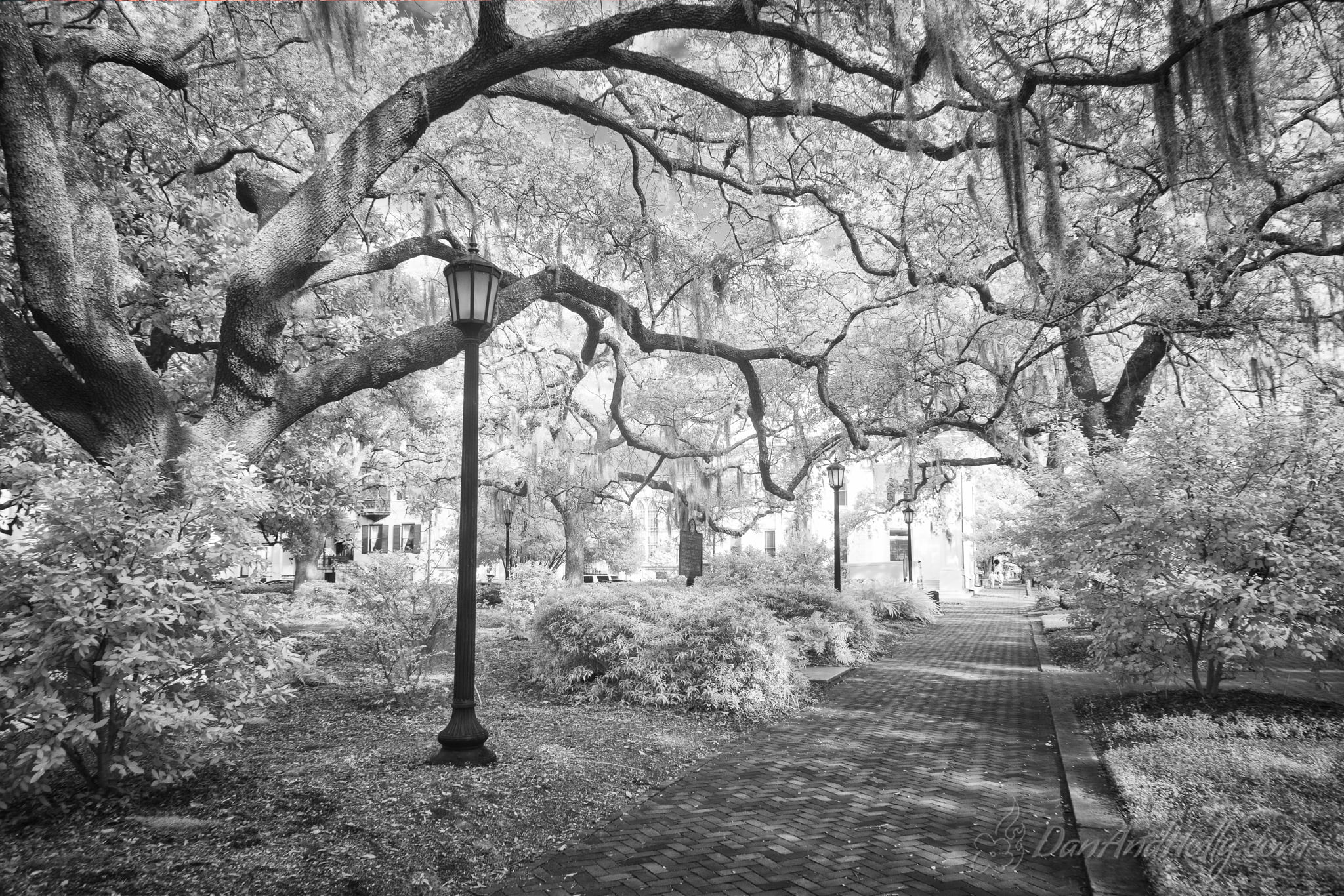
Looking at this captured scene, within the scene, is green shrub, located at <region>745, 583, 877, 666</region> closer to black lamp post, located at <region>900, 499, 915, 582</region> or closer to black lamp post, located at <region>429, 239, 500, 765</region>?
black lamp post, located at <region>900, 499, 915, 582</region>

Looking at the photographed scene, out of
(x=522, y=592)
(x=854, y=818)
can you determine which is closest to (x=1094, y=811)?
(x=854, y=818)

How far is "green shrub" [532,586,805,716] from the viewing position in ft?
28.5

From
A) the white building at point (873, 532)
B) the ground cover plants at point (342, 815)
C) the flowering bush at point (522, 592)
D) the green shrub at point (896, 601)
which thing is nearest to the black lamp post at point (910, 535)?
the white building at point (873, 532)

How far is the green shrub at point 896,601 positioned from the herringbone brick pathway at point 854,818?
11.7 metres

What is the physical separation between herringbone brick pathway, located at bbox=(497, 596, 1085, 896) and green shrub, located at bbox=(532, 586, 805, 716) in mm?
813

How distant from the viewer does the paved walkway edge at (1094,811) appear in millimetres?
3682

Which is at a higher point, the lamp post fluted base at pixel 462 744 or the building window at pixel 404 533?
the building window at pixel 404 533

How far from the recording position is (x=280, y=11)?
9.93 m

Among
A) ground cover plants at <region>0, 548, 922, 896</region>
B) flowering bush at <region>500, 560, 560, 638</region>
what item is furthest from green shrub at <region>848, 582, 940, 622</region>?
ground cover plants at <region>0, 548, 922, 896</region>

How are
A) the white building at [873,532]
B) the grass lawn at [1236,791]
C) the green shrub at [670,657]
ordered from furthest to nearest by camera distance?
1. the white building at [873,532]
2. the green shrub at [670,657]
3. the grass lawn at [1236,791]

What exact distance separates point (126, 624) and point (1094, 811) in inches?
235

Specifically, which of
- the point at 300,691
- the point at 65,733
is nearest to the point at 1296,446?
the point at 65,733

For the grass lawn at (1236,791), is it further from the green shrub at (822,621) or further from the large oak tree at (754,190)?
the green shrub at (822,621)

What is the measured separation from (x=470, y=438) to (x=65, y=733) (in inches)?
118
